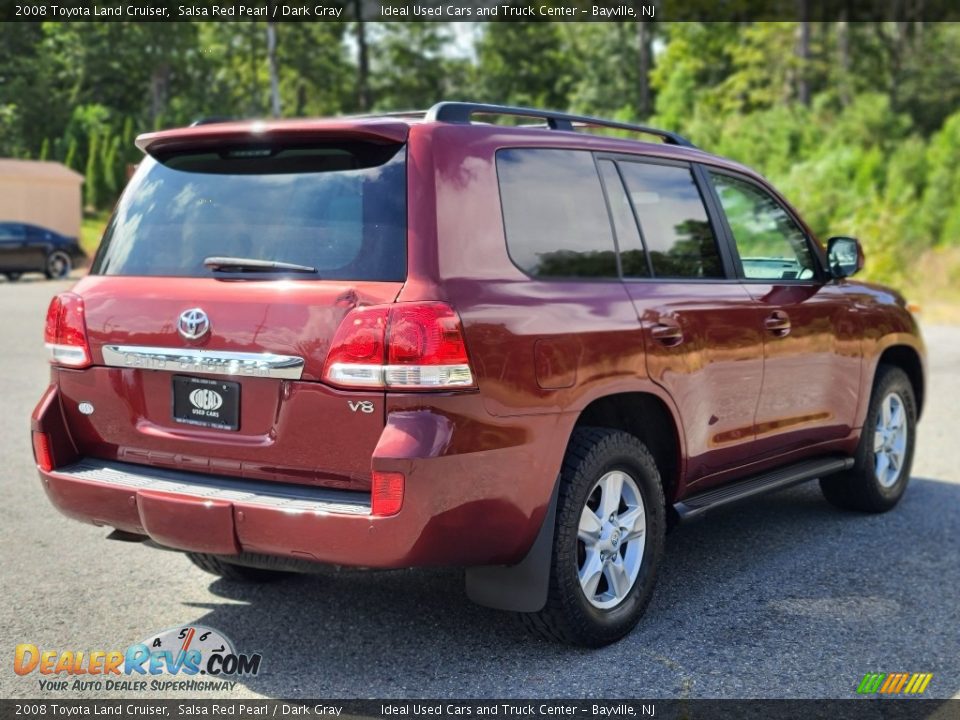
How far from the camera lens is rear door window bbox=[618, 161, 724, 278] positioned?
15.4ft

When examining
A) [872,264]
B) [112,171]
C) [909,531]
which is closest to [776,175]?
[872,264]

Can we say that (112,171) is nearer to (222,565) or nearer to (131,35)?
(131,35)

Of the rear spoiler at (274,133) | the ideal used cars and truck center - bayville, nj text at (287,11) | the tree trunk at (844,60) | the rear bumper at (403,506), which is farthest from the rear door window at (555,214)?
the ideal used cars and truck center - bayville, nj text at (287,11)

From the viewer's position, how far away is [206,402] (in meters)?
3.84

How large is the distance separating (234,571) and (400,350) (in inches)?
74.1

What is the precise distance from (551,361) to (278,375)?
92 centimetres

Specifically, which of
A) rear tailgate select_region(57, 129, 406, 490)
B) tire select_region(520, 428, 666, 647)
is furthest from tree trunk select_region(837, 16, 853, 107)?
rear tailgate select_region(57, 129, 406, 490)

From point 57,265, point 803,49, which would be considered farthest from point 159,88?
point 803,49

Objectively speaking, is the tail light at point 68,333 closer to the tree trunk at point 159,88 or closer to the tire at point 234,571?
the tire at point 234,571

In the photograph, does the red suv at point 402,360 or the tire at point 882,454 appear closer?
the red suv at point 402,360

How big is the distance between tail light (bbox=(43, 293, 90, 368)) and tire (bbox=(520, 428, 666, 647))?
1789mm

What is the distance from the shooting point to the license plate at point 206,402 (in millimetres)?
3787

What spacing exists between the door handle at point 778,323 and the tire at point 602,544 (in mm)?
1061

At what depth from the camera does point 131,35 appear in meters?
54.6
